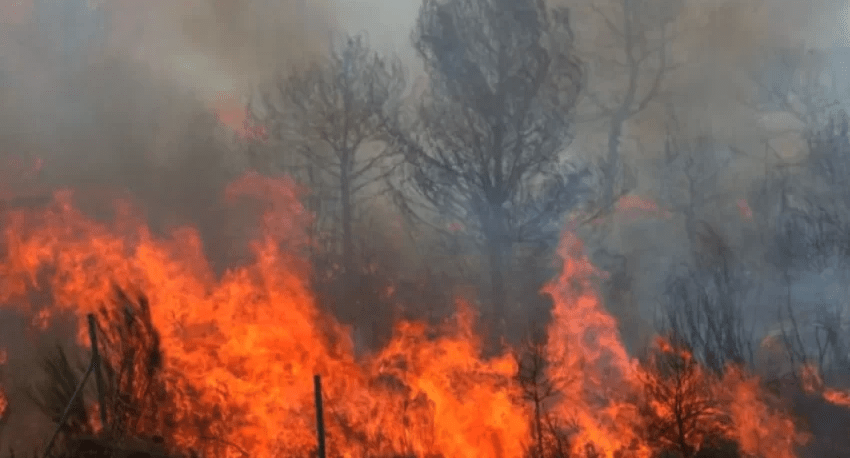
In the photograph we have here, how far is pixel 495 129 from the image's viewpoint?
15320 mm

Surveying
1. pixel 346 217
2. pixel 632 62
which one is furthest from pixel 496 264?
pixel 632 62

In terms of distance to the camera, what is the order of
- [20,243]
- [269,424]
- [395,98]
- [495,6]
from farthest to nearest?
1. [395,98]
2. [495,6]
3. [20,243]
4. [269,424]

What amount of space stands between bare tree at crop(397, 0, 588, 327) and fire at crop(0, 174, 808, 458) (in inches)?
82.4

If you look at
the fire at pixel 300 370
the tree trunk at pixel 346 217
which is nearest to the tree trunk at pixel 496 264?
the fire at pixel 300 370

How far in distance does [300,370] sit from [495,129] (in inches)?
229

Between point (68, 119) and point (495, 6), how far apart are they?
812 cm

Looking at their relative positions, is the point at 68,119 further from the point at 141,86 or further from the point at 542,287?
the point at 542,287

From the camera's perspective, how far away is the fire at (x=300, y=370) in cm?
1199

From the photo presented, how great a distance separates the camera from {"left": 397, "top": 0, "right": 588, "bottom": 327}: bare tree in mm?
15336

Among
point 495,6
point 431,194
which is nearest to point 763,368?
point 431,194

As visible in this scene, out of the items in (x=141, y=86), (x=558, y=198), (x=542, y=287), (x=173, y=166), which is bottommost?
(x=542, y=287)

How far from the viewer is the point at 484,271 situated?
16.5m

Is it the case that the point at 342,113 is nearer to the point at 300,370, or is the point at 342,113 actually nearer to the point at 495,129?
the point at 495,129

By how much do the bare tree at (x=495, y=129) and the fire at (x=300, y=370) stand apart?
209cm
